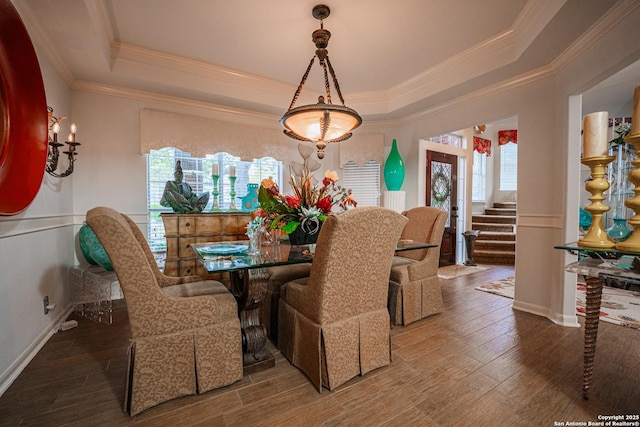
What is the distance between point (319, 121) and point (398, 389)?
2010mm

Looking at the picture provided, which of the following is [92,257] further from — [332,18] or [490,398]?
[490,398]

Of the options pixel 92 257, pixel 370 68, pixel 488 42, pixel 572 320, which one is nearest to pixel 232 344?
pixel 92 257

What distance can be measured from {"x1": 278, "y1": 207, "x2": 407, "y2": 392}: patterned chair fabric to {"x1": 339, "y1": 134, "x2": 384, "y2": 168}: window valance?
10.1ft

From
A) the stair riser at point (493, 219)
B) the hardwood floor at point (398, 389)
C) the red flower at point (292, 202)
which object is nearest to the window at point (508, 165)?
the stair riser at point (493, 219)

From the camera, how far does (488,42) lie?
2.80 metres

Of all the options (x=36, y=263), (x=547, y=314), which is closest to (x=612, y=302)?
(x=547, y=314)

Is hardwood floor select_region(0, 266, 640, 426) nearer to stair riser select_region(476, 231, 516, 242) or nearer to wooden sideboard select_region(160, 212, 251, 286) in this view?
wooden sideboard select_region(160, 212, 251, 286)

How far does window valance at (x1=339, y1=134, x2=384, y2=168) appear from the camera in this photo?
455cm

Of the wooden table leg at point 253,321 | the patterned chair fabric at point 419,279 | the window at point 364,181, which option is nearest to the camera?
the wooden table leg at point 253,321

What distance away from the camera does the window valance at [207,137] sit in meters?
3.42

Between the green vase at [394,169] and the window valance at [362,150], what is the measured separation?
1.04 ft

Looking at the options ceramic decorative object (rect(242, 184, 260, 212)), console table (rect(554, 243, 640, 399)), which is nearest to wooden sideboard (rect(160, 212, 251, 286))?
ceramic decorative object (rect(242, 184, 260, 212))

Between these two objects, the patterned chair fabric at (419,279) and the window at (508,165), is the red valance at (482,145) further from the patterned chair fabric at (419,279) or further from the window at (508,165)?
the patterned chair fabric at (419,279)

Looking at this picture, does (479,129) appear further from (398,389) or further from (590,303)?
(398,389)
